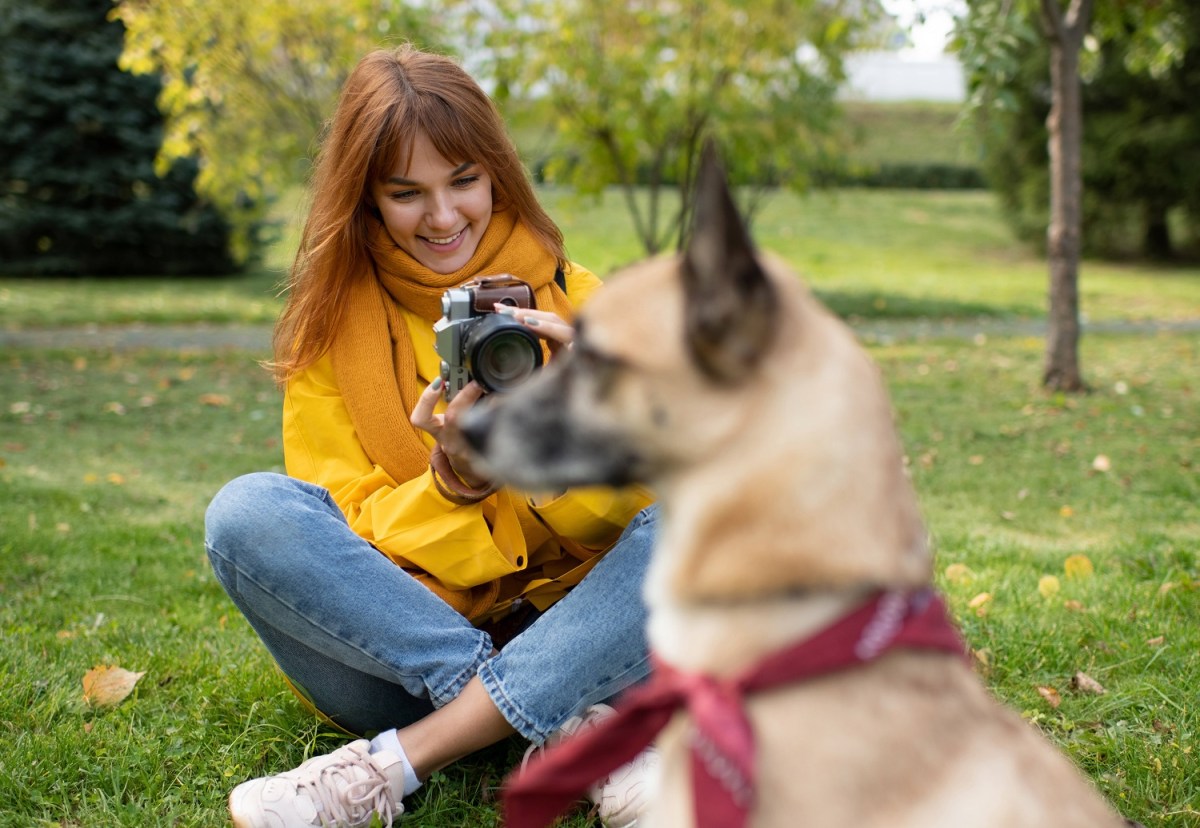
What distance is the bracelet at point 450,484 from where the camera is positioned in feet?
9.34

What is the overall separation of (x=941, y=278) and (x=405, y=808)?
17.1 m

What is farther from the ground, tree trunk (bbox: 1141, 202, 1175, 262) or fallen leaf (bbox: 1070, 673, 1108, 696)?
fallen leaf (bbox: 1070, 673, 1108, 696)

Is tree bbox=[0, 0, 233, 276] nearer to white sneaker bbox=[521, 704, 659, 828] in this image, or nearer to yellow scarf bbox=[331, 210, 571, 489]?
yellow scarf bbox=[331, 210, 571, 489]

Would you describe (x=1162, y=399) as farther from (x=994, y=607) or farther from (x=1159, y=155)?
(x=1159, y=155)

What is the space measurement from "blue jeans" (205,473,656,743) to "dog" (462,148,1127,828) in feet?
3.40

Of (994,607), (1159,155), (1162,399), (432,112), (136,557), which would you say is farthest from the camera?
(1159,155)

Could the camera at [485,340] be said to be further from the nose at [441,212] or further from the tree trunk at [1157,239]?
the tree trunk at [1157,239]

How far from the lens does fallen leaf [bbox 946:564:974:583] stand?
14.2 feet

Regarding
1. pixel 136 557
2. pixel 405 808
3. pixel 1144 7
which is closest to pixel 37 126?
pixel 136 557

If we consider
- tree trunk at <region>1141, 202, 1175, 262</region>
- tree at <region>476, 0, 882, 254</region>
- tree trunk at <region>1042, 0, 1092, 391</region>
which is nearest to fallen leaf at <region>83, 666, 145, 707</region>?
tree trunk at <region>1042, 0, 1092, 391</region>

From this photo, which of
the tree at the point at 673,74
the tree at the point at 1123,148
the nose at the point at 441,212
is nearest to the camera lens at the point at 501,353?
the nose at the point at 441,212

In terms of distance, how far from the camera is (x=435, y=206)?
3.21 metres

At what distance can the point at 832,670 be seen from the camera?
153 cm

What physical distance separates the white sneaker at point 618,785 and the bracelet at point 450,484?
0.64 meters
